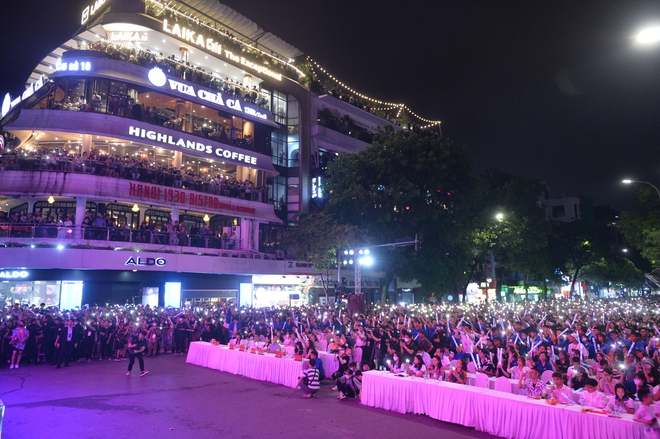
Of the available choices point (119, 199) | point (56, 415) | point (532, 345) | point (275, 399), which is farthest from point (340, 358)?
point (119, 199)

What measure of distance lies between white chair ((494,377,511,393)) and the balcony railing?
24354 millimetres

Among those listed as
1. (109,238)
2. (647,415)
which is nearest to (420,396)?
(647,415)

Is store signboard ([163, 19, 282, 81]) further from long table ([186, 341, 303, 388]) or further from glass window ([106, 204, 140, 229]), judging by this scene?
long table ([186, 341, 303, 388])

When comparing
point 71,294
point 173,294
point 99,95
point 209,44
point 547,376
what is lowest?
point 547,376

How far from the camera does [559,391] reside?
30.3 ft

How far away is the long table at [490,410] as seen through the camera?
816 cm

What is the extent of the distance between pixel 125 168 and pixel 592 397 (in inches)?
1134

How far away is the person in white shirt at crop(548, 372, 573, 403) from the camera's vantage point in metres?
9.17

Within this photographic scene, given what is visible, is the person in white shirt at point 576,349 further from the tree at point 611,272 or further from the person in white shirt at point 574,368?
the tree at point 611,272

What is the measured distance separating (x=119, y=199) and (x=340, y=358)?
21.3 m

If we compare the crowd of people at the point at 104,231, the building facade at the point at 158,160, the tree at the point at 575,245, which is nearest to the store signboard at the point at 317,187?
the building facade at the point at 158,160

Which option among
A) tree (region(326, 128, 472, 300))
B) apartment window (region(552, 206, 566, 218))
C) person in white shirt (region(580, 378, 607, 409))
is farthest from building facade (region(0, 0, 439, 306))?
apartment window (region(552, 206, 566, 218))

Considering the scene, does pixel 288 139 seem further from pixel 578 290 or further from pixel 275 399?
pixel 578 290

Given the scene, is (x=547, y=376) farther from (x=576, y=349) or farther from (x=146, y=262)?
(x=146, y=262)
